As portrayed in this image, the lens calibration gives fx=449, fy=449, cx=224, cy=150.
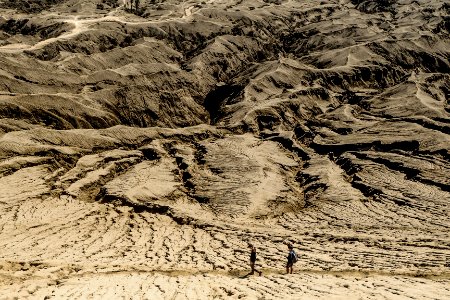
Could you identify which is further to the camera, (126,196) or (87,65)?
(87,65)

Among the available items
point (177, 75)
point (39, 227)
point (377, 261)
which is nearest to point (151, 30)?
point (177, 75)

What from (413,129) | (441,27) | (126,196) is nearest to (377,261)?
(126,196)

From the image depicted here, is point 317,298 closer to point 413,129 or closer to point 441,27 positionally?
point 413,129

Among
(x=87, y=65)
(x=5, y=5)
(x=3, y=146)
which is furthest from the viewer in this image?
(x=5, y=5)

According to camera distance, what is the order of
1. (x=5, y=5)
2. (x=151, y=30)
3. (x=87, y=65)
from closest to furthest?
(x=87, y=65) → (x=151, y=30) → (x=5, y=5)

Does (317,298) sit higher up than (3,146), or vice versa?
(317,298)

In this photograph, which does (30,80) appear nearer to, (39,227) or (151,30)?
(39,227)
